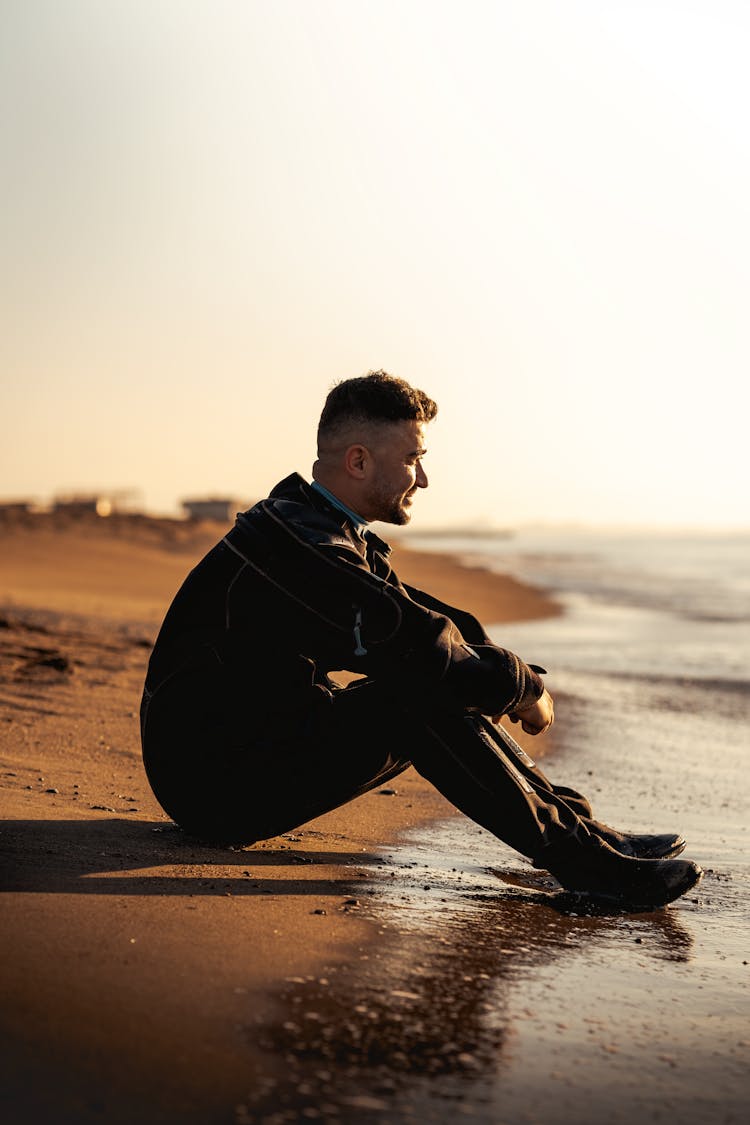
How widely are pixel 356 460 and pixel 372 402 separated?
0.17 m

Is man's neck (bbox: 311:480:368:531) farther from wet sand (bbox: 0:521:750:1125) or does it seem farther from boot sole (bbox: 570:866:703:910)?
boot sole (bbox: 570:866:703:910)

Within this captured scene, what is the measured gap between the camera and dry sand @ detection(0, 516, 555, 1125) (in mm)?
1959

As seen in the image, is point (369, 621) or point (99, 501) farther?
point (99, 501)

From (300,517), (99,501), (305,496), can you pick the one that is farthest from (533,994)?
(99,501)

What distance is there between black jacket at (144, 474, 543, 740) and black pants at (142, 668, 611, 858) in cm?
4

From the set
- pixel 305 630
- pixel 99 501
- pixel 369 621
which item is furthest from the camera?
pixel 99 501

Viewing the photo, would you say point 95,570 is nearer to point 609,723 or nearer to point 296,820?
point 609,723

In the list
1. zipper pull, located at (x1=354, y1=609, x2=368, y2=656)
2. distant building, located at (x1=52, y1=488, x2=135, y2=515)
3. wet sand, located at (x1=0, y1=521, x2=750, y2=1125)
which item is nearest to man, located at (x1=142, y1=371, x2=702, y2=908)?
zipper pull, located at (x1=354, y1=609, x2=368, y2=656)

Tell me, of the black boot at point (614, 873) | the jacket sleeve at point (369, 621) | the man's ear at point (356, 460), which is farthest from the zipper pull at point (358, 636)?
the black boot at point (614, 873)

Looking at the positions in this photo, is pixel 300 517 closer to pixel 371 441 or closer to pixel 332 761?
pixel 371 441

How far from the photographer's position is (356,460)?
3.41 m

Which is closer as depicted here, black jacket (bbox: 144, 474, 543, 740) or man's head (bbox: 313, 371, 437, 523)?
black jacket (bbox: 144, 474, 543, 740)

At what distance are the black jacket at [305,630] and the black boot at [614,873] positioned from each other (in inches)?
16.4

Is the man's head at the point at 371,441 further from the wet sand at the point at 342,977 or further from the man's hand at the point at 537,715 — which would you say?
the wet sand at the point at 342,977
